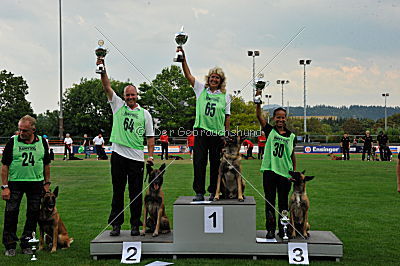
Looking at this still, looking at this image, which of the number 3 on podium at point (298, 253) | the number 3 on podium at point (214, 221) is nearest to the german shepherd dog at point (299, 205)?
the number 3 on podium at point (298, 253)

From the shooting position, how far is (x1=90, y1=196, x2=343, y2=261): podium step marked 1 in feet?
19.4

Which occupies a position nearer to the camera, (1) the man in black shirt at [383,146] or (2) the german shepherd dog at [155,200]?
(2) the german shepherd dog at [155,200]

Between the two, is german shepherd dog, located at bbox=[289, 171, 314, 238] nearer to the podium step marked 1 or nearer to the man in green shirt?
the podium step marked 1

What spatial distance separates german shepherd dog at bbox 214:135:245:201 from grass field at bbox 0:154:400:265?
103 centimetres

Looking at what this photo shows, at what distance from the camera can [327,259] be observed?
19.2ft

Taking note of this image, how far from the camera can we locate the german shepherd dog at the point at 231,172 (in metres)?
6.39

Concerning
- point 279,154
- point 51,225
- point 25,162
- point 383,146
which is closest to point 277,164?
point 279,154

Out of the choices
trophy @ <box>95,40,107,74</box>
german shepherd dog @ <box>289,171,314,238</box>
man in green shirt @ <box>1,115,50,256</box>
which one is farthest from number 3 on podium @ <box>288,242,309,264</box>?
man in green shirt @ <box>1,115,50,256</box>

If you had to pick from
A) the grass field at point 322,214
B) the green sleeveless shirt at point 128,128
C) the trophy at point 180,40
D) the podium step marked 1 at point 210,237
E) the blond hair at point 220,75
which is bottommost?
the grass field at point 322,214

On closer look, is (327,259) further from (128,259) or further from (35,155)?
(35,155)

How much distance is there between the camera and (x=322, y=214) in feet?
29.3

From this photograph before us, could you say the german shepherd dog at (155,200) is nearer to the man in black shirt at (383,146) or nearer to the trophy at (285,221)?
the trophy at (285,221)

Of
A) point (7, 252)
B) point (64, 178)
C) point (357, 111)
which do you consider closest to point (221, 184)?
point (7, 252)

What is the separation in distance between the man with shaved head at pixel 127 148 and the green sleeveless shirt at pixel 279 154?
1699 millimetres
